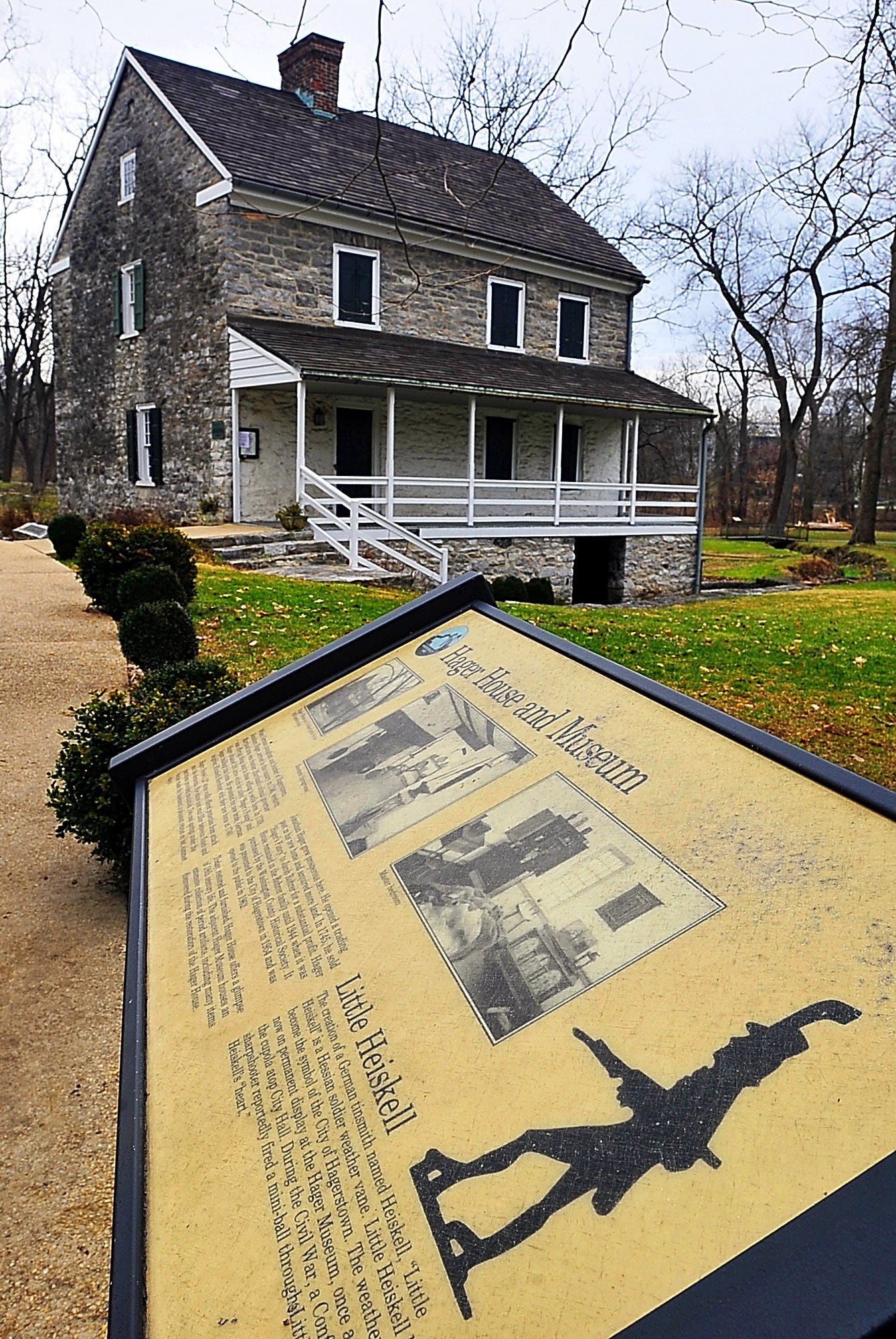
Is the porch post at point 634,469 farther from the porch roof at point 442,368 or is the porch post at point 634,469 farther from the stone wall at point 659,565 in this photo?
the porch roof at point 442,368

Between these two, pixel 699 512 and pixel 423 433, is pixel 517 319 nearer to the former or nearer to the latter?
pixel 423 433

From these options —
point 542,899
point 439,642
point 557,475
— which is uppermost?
point 557,475

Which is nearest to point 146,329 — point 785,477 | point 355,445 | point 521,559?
point 355,445

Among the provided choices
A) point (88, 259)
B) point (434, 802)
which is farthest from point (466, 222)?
point (434, 802)

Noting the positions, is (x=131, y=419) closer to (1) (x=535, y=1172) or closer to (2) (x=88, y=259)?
(2) (x=88, y=259)

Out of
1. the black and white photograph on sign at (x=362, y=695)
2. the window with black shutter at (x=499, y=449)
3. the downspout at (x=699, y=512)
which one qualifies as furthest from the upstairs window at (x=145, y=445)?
the black and white photograph on sign at (x=362, y=695)

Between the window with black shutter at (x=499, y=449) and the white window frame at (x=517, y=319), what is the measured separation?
1.76 m

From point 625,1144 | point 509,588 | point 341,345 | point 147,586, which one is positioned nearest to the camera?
point 625,1144

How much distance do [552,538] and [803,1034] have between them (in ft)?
68.6

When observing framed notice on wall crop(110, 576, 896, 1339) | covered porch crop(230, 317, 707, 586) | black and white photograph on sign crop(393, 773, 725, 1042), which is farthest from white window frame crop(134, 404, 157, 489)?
black and white photograph on sign crop(393, 773, 725, 1042)

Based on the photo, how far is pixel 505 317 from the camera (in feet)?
80.5

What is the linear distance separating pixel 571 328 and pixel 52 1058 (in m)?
24.9

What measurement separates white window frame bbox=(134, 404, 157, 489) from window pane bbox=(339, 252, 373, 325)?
15.9 ft

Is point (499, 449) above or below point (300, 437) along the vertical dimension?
above
